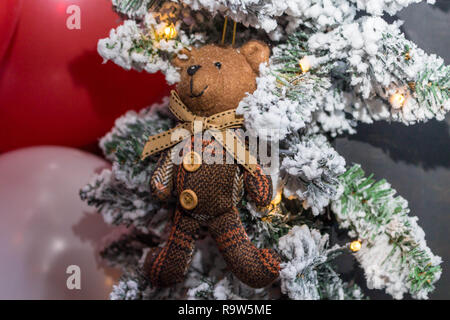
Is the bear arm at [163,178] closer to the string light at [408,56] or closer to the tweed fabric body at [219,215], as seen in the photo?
the tweed fabric body at [219,215]

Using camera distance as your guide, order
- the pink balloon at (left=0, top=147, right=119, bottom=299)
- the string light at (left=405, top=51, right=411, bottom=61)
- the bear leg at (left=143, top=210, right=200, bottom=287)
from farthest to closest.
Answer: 1. the pink balloon at (left=0, top=147, right=119, bottom=299)
2. the bear leg at (left=143, top=210, right=200, bottom=287)
3. the string light at (left=405, top=51, right=411, bottom=61)

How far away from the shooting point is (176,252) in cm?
83

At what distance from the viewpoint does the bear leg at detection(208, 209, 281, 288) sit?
2.57 ft

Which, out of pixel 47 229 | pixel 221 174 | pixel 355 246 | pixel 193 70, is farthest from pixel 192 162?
pixel 47 229

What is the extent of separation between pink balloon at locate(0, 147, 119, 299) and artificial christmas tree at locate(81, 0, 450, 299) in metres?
0.13

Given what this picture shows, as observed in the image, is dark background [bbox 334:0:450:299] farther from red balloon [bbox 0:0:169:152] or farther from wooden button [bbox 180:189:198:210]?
red balloon [bbox 0:0:169:152]

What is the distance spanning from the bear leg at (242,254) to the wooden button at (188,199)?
2.2 inches

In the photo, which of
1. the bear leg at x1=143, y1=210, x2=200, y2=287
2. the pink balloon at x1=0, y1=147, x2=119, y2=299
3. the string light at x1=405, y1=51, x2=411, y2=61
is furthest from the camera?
the pink balloon at x1=0, y1=147, x2=119, y2=299

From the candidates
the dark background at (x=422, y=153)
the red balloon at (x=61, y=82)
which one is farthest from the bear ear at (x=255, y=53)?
the red balloon at (x=61, y=82)

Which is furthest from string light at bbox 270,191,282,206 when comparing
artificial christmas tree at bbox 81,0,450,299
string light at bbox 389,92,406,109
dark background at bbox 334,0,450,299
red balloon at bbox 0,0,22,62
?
red balloon at bbox 0,0,22,62

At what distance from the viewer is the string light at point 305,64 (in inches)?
30.5

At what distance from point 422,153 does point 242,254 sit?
38 centimetres

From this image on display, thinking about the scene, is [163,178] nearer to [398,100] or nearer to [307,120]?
[307,120]
